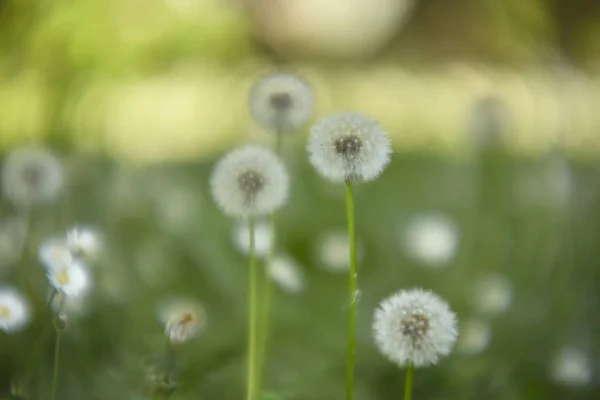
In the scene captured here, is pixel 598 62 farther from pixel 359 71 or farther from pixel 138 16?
pixel 138 16

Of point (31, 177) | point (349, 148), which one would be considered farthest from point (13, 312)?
point (349, 148)

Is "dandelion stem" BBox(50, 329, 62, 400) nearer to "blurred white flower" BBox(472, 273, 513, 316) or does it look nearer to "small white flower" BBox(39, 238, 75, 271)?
"small white flower" BBox(39, 238, 75, 271)

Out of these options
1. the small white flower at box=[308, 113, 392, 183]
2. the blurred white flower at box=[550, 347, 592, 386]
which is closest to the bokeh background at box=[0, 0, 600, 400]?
the blurred white flower at box=[550, 347, 592, 386]

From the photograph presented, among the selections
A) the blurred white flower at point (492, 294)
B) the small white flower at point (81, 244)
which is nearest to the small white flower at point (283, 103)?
the small white flower at point (81, 244)

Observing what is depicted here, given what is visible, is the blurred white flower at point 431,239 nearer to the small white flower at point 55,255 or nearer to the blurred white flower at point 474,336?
the blurred white flower at point 474,336

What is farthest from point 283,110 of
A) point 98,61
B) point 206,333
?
point 98,61

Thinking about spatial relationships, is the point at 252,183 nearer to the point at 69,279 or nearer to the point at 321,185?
the point at 69,279
